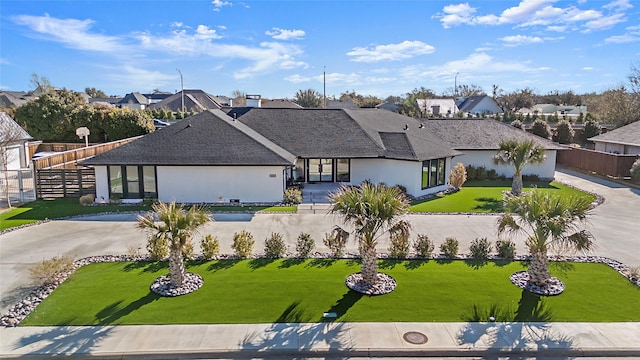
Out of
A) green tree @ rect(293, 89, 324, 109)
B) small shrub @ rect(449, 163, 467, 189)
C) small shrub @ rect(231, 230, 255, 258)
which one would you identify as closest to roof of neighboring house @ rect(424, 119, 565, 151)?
small shrub @ rect(449, 163, 467, 189)

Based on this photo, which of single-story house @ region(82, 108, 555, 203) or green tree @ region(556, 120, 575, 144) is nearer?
single-story house @ region(82, 108, 555, 203)

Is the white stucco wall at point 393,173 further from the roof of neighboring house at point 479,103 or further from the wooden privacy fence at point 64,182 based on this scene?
the roof of neighboring house at point 479,103

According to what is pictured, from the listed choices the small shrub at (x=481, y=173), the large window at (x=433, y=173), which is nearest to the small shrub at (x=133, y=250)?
the large window at (x=433, y=173)

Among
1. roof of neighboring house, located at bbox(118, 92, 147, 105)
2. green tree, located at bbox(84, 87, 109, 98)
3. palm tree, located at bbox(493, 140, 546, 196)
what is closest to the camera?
palm tree, located at bbox(493, 140, 546, 196)

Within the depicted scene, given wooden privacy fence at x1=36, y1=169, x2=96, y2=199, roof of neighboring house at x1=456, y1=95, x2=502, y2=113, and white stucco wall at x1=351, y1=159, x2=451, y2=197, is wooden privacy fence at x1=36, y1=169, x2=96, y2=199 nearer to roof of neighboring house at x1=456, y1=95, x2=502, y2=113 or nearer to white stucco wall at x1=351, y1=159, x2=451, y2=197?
white stucco wall at x1=351, y1=159, x2=451, y2=197

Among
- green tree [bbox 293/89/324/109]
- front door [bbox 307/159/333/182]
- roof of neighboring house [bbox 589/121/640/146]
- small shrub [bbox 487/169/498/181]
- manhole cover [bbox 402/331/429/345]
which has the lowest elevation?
manhole cover [bbox 402/331/429/345]
